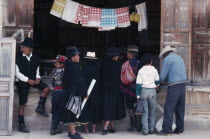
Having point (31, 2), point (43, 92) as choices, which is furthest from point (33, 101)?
point (31, 2)

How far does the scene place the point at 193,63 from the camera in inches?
445

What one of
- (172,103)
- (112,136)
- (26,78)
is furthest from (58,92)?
(172,103)

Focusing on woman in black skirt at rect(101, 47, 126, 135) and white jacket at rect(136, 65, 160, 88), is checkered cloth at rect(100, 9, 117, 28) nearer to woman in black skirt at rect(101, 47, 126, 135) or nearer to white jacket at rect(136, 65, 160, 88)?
woman in black skirt at rect(101, 47, 126, 135)

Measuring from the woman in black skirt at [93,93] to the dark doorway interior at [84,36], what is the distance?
4.07 m

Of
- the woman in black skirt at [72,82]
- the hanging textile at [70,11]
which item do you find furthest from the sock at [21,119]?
the hanging textile at [70,11]

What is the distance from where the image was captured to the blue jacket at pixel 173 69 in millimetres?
10422

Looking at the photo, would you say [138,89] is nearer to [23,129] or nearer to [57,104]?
[57,104]

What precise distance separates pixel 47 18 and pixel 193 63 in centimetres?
529

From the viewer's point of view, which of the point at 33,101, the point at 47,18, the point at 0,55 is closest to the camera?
the point at 0,55

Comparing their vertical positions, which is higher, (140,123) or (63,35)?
(63,35)

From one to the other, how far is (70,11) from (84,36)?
3.91 m

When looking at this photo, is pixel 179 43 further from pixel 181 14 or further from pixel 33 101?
pixel 33 101

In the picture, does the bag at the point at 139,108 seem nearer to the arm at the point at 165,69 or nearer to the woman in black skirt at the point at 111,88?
the woman in black skirt at the point at 111,88

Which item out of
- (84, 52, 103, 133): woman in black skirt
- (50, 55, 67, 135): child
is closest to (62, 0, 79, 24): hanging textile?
(84, 52, 103, 133): woman in black skirt
